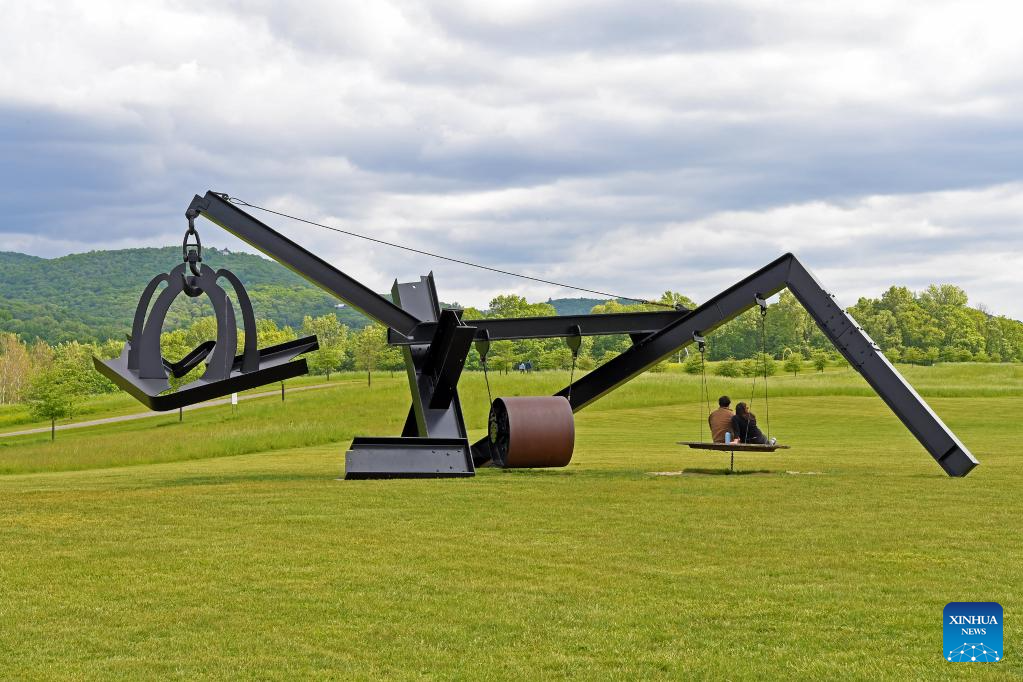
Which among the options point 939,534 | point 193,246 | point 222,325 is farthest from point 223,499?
point 939,534

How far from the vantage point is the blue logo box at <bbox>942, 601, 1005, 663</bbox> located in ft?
24.5

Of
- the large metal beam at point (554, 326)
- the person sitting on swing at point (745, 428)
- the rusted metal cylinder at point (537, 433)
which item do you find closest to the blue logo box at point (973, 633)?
the person sitting on swing at point (745, 428)

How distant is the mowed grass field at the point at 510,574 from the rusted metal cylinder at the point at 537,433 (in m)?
0.51

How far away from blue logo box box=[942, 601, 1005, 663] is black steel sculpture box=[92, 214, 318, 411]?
450 inches

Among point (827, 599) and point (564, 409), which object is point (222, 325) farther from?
point (827, 599)

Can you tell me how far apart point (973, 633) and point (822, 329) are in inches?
498

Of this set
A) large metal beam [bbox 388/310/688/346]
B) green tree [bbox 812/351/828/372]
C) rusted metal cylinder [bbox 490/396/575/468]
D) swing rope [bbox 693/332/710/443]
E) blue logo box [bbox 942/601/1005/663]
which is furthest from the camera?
green tree [bbox 812/351/828/372]

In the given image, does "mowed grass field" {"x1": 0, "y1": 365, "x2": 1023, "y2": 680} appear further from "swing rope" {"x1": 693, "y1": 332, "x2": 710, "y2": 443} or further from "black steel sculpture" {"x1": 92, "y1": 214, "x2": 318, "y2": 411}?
"swing rope" {"x1": 693, "y1": 332, "x2": 710, "y2": 443}

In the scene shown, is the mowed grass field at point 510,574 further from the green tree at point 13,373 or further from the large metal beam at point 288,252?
the green tree at point 13,373

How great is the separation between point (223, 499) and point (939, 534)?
31.6ft

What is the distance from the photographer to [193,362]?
61.9 ft

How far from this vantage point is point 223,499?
16.4 m

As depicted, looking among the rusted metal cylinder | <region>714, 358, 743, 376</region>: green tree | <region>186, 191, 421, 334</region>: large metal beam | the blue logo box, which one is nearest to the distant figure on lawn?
the rusted metal cylinder

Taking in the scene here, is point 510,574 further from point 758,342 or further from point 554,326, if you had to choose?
point 758,342
